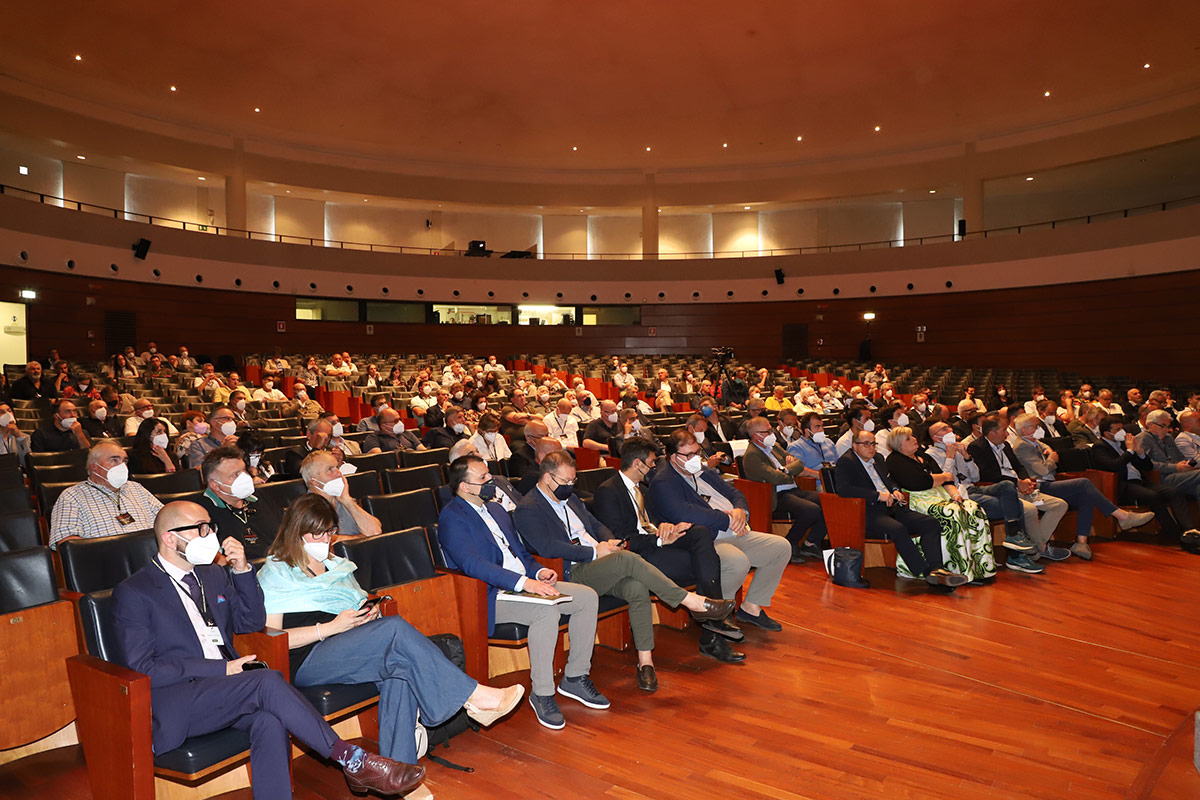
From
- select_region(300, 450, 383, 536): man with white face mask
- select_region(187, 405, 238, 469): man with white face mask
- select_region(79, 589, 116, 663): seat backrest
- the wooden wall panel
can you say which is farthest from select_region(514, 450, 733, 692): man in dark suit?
the wooden wall panel

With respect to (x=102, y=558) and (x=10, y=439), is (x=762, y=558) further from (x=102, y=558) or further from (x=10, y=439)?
(x=10, y=439)

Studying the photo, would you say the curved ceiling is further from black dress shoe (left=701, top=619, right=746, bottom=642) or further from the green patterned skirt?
black dress shoe (left=701, top=619, right=746, bottom=642)

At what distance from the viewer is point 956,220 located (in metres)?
20.0

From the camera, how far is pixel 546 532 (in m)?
3.60

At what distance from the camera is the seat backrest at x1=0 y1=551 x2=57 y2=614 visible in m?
2.60

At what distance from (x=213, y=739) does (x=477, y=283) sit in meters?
17.2

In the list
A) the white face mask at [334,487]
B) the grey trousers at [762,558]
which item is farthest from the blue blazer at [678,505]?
the white face mask at [334,487]

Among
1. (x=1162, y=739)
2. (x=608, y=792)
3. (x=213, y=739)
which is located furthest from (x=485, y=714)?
(x=1162, y=739)

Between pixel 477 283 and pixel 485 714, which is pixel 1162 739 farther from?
pixel 477 283

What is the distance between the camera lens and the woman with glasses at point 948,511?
4.89m

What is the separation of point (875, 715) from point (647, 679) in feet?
2.93

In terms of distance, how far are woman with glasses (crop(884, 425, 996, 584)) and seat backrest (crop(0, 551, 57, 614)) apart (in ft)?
14.3

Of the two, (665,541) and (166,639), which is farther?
(665,541)

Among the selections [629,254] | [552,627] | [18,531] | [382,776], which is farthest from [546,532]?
[629,254]
